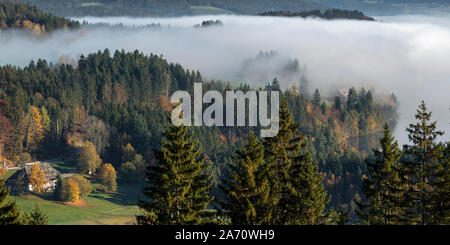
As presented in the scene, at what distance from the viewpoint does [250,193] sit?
40.9m

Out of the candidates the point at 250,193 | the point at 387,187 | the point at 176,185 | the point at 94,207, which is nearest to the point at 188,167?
the point at 176,185

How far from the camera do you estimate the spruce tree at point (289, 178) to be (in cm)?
4616

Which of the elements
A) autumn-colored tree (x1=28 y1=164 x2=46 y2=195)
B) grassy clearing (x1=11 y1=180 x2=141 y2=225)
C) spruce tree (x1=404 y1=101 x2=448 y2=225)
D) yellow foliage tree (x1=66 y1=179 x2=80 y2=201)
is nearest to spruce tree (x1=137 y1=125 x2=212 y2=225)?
spruce tree (x1=404 y1=101 x2=448 y2=225)

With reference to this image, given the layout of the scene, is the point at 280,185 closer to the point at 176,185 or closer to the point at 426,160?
the point at 176,185

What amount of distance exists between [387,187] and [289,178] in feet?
26.0

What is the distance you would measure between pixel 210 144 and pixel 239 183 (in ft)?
373

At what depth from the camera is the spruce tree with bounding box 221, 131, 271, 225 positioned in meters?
40.1

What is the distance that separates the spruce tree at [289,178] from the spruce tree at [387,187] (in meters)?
4.71

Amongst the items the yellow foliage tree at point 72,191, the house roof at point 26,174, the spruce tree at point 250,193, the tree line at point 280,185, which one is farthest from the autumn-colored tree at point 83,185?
the spruce tree at point 250,193

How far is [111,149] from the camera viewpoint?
15062 centimetres

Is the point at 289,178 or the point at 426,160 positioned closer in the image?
the point at 426,160

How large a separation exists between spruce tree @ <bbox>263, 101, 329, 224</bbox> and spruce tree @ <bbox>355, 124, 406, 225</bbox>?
471 centimetres
